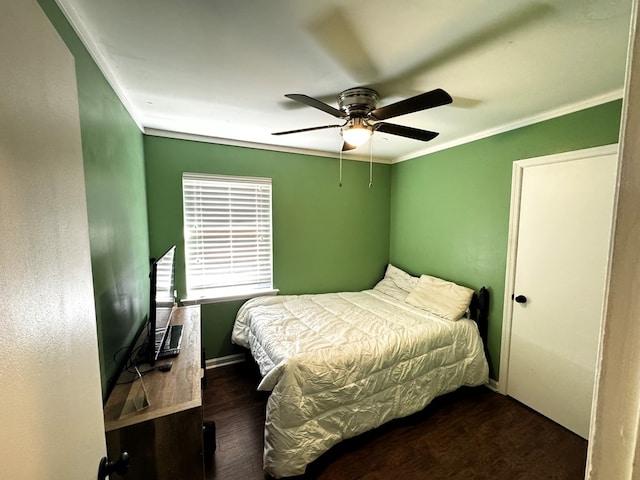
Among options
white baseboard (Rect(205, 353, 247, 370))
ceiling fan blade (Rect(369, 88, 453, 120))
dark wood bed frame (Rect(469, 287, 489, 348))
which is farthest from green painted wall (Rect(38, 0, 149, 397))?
dark wood bed frame (Rect(469, 287, 489, 348))

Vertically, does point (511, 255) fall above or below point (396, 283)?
above

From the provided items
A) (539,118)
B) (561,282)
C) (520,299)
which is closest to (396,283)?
(520,299)

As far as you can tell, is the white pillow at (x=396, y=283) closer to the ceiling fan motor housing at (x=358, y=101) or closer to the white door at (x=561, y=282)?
the white door at (x=561, y=282)

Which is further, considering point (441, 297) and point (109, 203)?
point (441, 297)

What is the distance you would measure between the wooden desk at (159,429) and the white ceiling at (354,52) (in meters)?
1.72

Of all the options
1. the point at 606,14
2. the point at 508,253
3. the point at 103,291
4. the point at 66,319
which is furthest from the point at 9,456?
the point at 508,253

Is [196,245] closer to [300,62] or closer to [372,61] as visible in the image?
[300,62]

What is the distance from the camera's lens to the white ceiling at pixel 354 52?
3.60 feet

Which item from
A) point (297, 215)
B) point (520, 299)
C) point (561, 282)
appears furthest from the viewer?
point (297, 215)

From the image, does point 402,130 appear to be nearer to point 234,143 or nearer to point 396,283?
point 234,143

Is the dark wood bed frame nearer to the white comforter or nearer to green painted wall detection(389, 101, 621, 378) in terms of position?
green painted wall detection(389, 101, 621, 378)

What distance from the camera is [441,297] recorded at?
Result: 270cm

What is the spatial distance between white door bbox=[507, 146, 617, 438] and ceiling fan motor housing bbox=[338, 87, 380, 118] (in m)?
1.54

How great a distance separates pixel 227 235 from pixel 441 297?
2.37 meters
